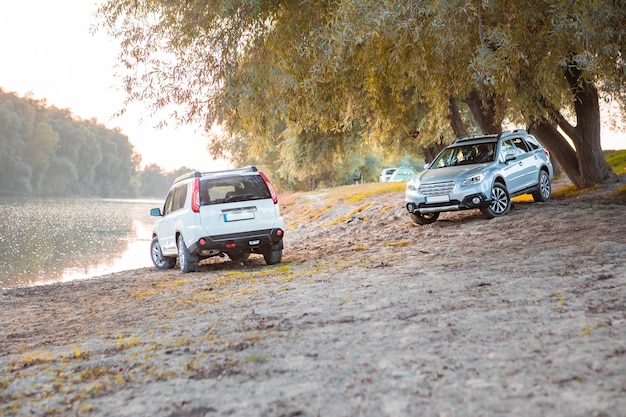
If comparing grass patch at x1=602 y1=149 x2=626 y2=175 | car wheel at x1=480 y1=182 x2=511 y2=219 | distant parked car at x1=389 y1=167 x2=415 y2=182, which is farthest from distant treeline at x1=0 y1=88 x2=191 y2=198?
car wheel at x1=480 y1=182 x2=511 y2=219

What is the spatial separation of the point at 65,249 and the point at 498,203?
2161 centimetres

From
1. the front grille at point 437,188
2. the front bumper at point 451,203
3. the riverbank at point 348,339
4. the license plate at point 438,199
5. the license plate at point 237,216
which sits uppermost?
the front grille at point 437,188

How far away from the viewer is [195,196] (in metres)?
13.5

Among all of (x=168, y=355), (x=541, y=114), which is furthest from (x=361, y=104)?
(x=168, y=355)

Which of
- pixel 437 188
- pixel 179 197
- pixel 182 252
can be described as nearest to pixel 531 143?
pixel 437 188

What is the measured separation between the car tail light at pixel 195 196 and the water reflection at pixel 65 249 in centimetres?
978

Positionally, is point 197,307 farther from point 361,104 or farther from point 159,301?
A: point 361,104

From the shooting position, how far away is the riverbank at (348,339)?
4.68 meters

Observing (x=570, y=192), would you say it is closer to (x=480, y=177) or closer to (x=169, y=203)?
(x=480, y=177)

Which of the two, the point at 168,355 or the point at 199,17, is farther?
the point at 199,17

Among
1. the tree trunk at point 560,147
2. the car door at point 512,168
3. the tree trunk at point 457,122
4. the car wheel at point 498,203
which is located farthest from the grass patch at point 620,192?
the tree trunk at point 457,122

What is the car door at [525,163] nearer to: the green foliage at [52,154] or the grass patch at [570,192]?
the grass patch at [570,192]

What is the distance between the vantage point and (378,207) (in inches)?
951

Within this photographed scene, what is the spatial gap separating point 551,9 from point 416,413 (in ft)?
28.8
